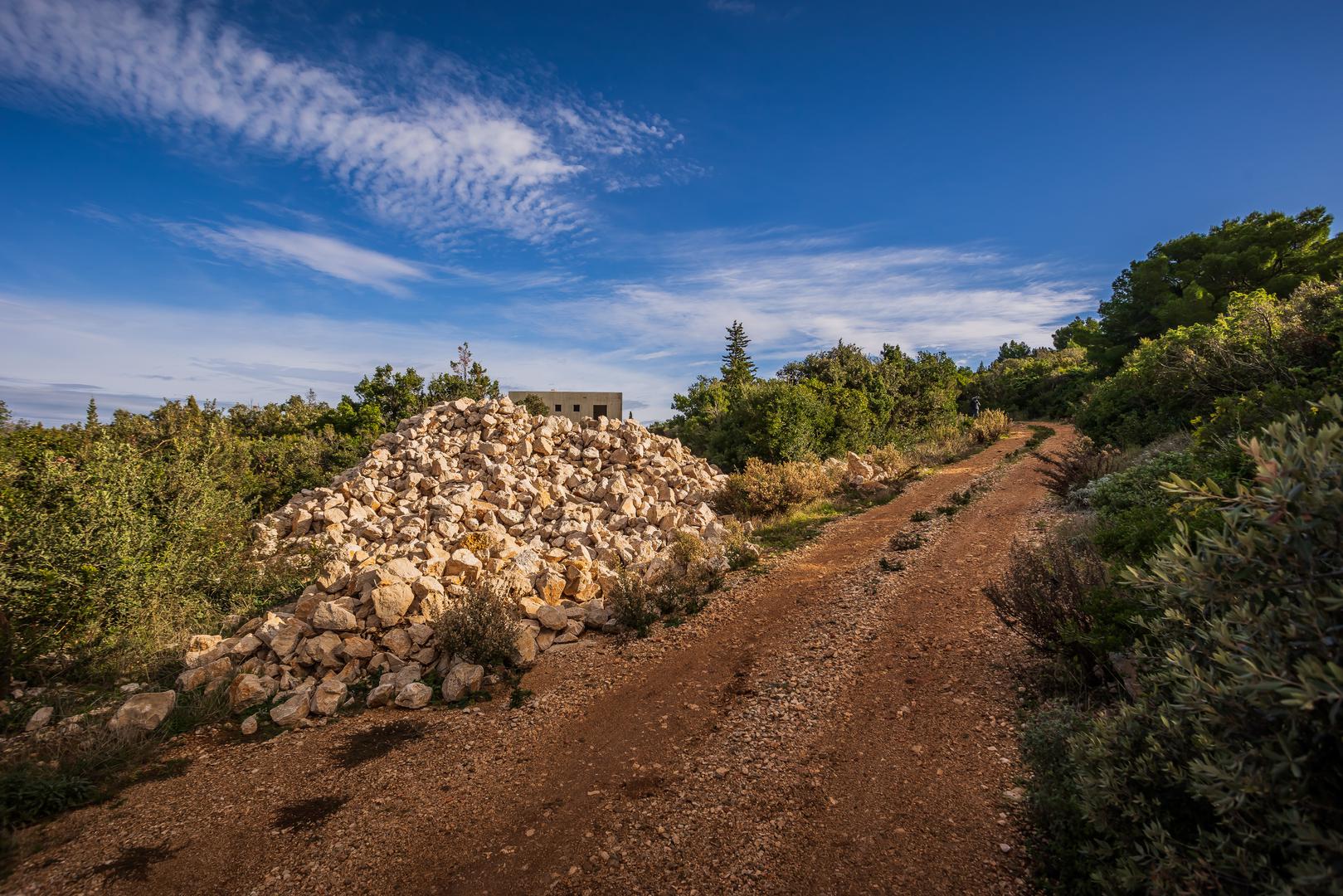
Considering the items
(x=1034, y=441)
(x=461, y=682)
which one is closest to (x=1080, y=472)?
(x=1034, y=441)

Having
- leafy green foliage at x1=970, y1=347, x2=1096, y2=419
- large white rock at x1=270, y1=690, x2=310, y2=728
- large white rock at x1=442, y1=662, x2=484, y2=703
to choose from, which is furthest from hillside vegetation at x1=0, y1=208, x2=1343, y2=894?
leafy green foliage at x1=970, y1=347, x2=1096, y2=419

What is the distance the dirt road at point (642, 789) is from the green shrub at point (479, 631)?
1.86ft

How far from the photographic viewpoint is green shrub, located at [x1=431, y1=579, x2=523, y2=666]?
6.64 m

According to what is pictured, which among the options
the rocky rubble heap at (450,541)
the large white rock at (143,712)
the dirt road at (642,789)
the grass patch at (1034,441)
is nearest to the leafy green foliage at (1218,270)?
the grass patch at (1034,441)

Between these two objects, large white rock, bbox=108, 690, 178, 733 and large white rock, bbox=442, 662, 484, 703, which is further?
large white rock, bbox=442, 662, 484, 703

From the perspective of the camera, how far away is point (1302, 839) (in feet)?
5.84

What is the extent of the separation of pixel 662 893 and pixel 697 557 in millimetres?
6188

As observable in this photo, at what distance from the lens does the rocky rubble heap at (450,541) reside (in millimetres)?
6598

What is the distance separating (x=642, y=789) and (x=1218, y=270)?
37235 millimetres

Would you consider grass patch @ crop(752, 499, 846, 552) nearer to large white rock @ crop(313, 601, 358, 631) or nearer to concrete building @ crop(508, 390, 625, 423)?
large white rock @ crop(313, 601, 358, 631)

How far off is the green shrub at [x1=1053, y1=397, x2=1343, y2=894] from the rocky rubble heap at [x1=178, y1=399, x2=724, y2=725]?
5.98 metres

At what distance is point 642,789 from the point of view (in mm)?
4363

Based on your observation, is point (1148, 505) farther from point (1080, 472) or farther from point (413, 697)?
point (413, 697)

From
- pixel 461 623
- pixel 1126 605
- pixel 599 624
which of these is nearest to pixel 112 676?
pixel 461 623
